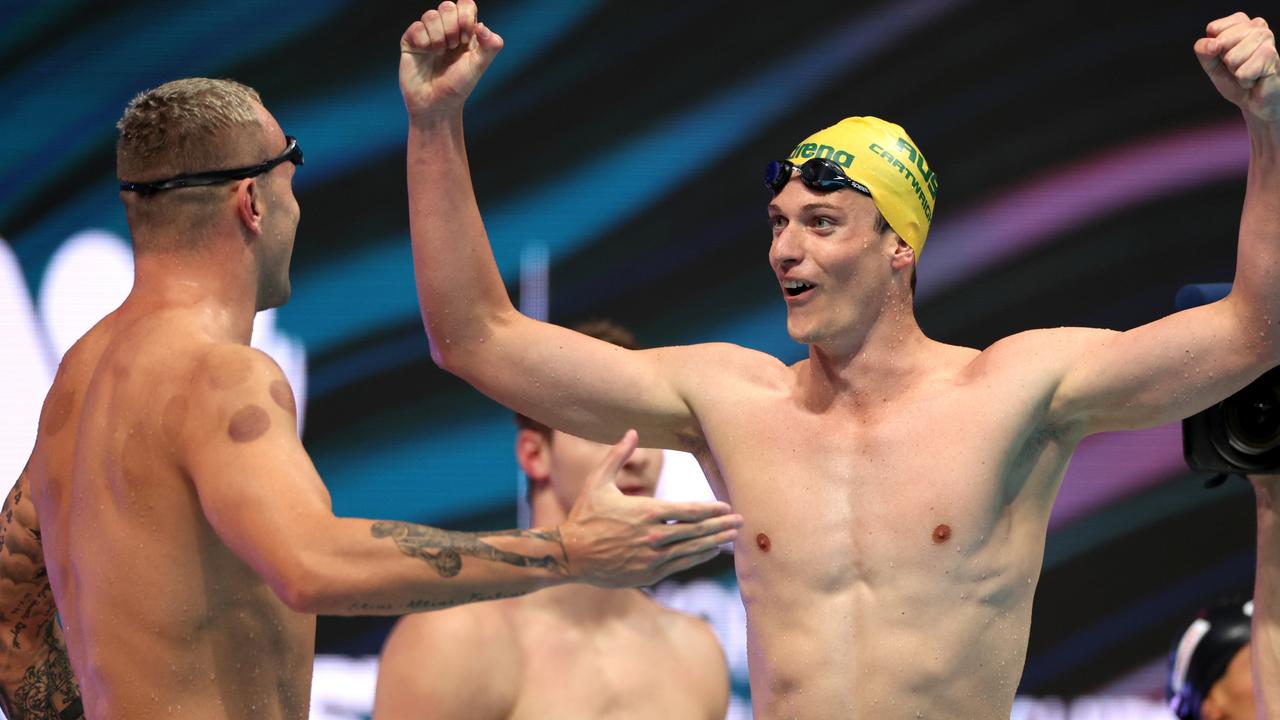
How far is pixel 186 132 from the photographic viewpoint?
271cm

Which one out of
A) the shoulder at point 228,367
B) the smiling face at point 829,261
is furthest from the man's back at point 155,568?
the smiling face at point 829,261

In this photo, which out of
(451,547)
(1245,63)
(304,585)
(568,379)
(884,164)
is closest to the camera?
(304,585)

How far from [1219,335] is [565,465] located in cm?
192

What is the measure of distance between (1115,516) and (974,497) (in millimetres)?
2382

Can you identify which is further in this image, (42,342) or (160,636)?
(42,342)

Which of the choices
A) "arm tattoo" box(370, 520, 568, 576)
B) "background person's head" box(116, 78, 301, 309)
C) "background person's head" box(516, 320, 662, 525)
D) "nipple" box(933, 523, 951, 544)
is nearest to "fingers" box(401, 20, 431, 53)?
"background person's head" box(116, 78, 301, 309)

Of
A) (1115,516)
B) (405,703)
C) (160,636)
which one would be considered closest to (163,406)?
(160,636)

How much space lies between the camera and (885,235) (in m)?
3.47

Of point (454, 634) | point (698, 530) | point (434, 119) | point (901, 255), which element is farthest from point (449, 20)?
Answer: point (454, 634)

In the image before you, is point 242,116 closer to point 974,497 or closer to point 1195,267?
point 974,497

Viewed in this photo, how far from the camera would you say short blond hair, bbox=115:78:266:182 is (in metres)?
2.71

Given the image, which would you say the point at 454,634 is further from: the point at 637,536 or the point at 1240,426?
the point at 1240,426

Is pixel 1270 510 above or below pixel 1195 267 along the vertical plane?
below

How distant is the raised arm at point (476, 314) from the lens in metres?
3.12
